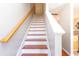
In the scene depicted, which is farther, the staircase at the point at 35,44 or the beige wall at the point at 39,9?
the beige wall at the point at 39,9

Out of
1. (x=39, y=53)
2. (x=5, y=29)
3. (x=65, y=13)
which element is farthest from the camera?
(x=65, y=13)

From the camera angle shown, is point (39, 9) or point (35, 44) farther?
point (39, 9)

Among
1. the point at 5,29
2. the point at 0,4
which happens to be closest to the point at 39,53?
the point at 5,29

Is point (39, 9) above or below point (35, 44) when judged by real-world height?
above

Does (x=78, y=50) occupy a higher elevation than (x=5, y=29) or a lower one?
lower

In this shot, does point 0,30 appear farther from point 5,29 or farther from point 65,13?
point 65,13

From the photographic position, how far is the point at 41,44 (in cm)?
406

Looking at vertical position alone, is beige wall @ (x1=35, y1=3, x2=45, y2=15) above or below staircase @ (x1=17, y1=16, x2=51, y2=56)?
above

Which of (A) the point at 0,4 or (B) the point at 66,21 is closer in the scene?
(A) the point at 0,4

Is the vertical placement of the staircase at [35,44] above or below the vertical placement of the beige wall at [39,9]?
below

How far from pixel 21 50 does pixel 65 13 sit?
5.25 feet

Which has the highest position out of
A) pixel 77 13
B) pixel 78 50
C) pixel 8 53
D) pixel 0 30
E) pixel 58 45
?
pixel 77 13

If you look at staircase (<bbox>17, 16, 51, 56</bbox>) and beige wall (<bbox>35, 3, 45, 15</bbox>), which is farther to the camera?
beige wall (<bbox>35, 3, 45, 15</bbox>)

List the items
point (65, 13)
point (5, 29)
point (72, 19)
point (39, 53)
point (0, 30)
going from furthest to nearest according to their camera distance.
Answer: point (65, 13) < point (72, 19) < point (39, 53) < point (5, 29) < point (0, 30)
